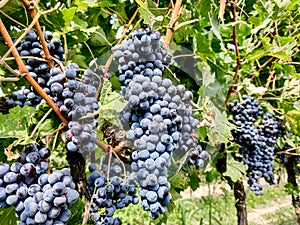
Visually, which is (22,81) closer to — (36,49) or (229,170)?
(36,49)

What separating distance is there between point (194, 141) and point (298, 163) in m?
1.88

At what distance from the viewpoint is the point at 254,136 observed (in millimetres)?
1750

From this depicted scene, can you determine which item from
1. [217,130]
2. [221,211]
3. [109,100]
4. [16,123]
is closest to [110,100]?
[109,100]

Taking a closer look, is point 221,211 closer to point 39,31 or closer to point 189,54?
point 189,54

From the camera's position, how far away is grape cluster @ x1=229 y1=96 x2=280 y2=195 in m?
1.73

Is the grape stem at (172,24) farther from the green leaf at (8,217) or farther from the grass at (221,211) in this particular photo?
the grass at (221,211)

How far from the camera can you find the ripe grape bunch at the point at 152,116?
82 cm

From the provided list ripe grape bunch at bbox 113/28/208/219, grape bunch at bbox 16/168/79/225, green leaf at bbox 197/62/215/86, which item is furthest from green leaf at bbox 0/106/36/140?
green leaf at bbox 197/62/215/86

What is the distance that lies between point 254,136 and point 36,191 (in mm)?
1248

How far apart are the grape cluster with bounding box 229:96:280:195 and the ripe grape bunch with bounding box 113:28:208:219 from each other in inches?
31.7

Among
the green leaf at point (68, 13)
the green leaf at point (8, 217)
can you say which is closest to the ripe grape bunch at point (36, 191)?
the green leaf at point (8, 217)

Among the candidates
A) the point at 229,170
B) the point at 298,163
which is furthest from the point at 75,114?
the point at 298,163

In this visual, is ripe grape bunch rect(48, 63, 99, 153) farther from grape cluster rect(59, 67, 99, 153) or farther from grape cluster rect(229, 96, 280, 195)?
grape cluster rect(229, 96, 280, 195)

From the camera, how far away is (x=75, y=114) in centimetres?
78
